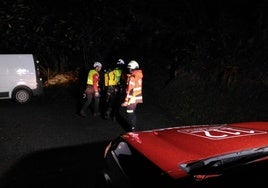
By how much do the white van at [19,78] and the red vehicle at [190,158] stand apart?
11.9 m

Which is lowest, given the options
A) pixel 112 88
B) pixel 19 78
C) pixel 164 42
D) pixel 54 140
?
pixel 54 140

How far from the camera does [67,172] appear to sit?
774cm

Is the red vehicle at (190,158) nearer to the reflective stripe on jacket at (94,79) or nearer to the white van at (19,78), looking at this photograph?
the reflective stripe on jacket at (94,79)

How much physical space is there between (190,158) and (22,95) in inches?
529

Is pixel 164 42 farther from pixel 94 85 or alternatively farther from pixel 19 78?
pixel 94 85

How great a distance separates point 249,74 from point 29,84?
9.31 m

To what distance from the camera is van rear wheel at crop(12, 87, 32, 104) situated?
1616cm

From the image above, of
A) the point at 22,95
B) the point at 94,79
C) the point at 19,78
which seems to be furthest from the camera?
the point at 22,95

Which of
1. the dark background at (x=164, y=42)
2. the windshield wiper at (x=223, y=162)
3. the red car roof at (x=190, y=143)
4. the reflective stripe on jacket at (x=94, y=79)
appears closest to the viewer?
the windshield wiper at (x=223, y=162)

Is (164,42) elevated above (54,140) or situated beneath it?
elevated above

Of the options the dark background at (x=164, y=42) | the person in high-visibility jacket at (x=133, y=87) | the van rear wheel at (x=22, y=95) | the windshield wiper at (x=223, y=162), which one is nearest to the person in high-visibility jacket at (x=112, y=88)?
the person in high-visibility jacket at (x=133, y=87)

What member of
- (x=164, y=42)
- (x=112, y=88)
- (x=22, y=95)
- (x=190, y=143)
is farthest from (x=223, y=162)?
(x=164, y=42)

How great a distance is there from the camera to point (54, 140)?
34.1 ft

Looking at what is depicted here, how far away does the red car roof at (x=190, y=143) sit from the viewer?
3723 millimetres
